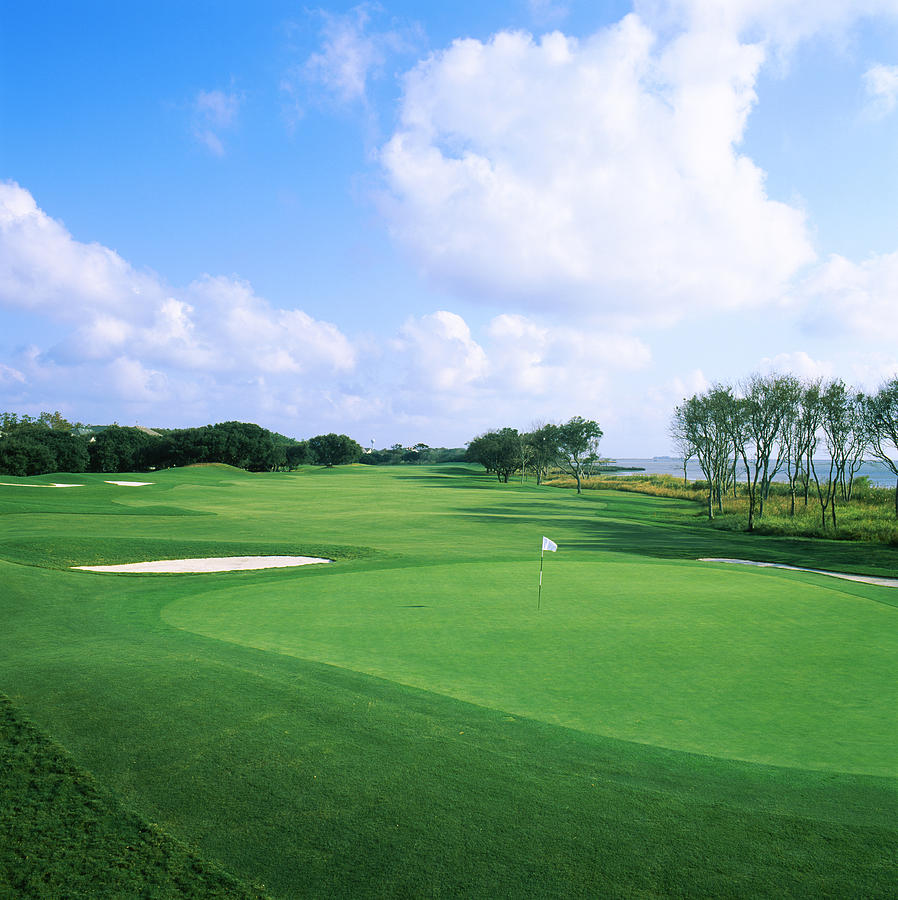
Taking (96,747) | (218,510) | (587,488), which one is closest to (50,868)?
(96,747)

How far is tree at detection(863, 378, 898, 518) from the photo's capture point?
113ft

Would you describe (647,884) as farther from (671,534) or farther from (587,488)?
(587,488)

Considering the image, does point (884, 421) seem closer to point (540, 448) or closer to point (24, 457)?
point (540, 448)

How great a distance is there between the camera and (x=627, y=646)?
870 centimetres

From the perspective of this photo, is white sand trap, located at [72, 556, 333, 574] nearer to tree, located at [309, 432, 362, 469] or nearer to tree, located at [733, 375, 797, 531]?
tree, located at [733, 375, 797, 531]

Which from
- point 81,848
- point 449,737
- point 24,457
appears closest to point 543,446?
point 24,457

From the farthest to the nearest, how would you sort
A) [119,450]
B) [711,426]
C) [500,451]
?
[500,451], [119,450], [711,426]

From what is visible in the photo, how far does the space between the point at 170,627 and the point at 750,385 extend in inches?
1410

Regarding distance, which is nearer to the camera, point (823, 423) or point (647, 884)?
point (647, 884)

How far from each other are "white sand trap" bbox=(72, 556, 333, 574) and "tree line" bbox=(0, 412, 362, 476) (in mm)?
60007

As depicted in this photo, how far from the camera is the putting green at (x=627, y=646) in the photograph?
6.12 metres

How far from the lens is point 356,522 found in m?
30.3

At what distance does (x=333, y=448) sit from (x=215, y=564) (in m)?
102

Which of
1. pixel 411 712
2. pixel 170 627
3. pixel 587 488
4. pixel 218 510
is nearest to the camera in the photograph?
pixel 411 712
